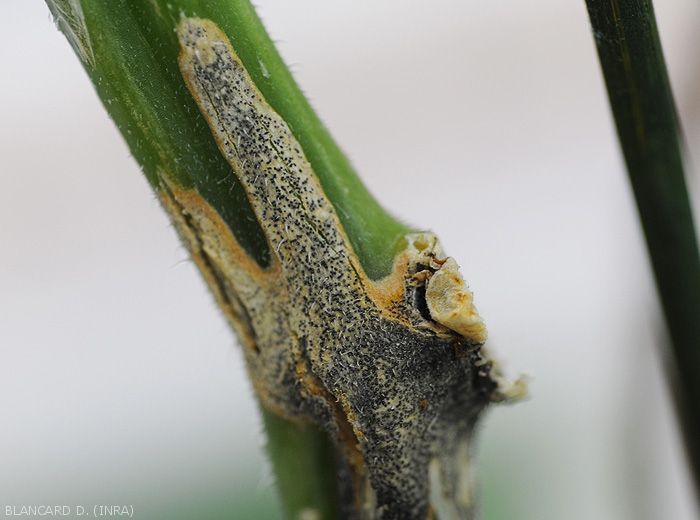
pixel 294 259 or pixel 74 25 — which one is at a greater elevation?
pixel 74 25

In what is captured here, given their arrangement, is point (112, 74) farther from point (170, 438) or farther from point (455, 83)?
point (455, 83)

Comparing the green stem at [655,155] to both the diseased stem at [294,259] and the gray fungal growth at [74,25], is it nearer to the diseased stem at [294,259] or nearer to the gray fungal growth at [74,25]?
the diseased stem at [294,259]

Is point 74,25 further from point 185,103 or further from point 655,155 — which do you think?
point 655,155

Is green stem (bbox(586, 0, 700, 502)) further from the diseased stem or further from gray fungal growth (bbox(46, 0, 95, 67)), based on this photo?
gray fungal growth (bbox(46, 0, 95, 67))

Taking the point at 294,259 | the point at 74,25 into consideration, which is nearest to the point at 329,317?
the point at 294,259

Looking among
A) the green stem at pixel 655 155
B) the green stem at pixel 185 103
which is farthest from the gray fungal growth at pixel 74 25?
the green stem at pixel 655 155

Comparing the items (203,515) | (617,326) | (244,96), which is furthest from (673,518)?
(244,96)
